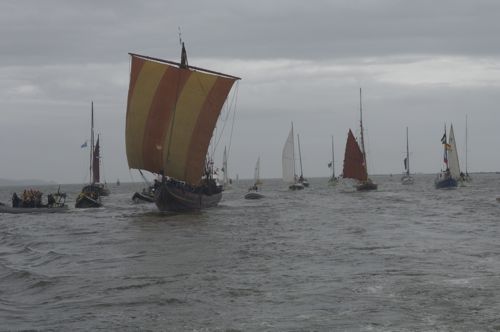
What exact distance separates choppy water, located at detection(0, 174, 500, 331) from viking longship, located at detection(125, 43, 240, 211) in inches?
586

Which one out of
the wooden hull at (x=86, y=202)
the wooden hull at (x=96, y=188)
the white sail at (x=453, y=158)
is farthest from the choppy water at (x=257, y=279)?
the white sail at (x=453, y=158)

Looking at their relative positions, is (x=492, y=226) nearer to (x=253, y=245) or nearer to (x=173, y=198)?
(x=253, y=245)

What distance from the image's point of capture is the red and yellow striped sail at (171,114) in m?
50.7

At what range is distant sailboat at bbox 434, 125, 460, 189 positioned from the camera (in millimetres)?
94562

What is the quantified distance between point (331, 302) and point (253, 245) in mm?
12738

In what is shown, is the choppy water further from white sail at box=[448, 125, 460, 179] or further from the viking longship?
white sail at box=[448, 125, 460, 179]

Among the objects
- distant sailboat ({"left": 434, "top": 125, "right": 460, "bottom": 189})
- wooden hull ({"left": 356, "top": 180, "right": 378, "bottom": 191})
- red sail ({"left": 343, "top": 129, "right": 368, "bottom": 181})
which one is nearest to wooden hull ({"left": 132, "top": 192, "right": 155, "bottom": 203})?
red sail ({"left": 343, "top": 129, "right": 368, "bottom": 181})

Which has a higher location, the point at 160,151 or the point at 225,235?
the point at 160,151

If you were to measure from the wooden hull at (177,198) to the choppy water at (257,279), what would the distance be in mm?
13978

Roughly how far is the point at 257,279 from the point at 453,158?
84011mm

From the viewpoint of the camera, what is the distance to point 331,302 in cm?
1582

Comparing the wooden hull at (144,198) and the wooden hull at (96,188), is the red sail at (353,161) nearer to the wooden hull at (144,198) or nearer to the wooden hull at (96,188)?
the wooden hull at (144,198)

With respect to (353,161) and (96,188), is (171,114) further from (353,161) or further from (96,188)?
(353,161)

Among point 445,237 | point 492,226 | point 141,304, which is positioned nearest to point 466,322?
point 141,304
